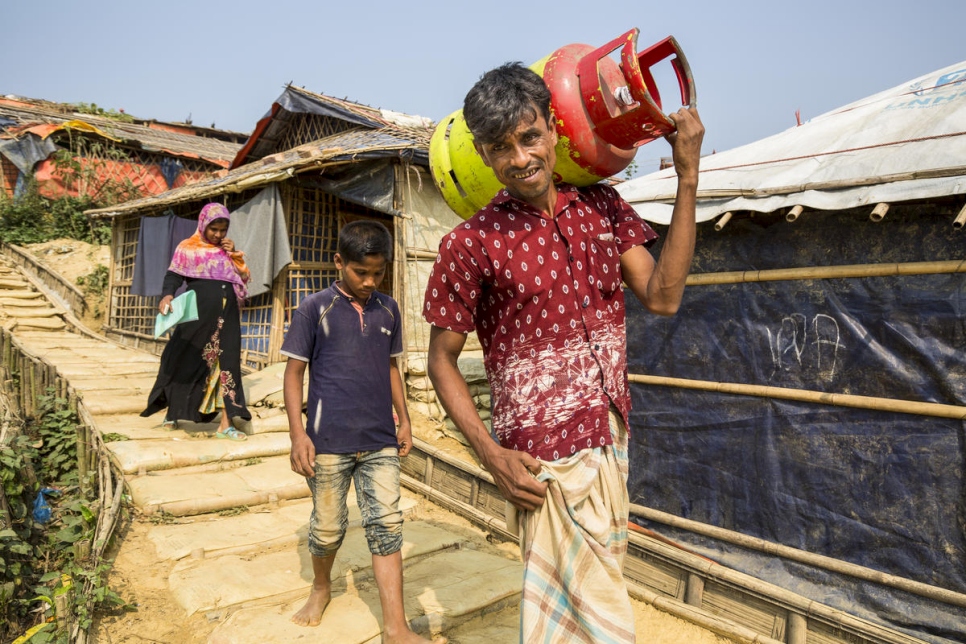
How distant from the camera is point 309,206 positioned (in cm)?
920

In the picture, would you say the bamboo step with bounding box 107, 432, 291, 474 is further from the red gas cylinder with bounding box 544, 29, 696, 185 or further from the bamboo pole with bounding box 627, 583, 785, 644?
the red gas cylinder with bounding box 544, 29, 696, 185

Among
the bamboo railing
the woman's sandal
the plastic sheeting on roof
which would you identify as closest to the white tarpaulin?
the woman's sandal

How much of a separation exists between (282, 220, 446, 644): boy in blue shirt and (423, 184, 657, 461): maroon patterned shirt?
1.20m

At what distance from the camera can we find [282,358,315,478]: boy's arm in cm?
280

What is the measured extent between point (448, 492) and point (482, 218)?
3911 millimetres

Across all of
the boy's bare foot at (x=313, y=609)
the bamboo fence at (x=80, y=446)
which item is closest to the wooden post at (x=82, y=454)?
the bamboo fence at (x=80, y=446)

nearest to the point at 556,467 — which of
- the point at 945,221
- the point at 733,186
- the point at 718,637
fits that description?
the point at 718,637

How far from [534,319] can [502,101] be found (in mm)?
554

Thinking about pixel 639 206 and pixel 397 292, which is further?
pixel 397 292

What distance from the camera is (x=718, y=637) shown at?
11.9 ft

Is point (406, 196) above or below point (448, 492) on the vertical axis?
above

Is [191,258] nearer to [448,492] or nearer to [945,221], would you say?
[448,492]

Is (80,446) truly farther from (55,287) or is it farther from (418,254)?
(55,287)

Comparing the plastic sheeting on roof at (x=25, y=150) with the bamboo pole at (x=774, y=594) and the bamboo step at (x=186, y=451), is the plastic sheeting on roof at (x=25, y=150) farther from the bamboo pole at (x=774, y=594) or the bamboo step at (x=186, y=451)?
the bamboo pole at (x=774, y=594)
